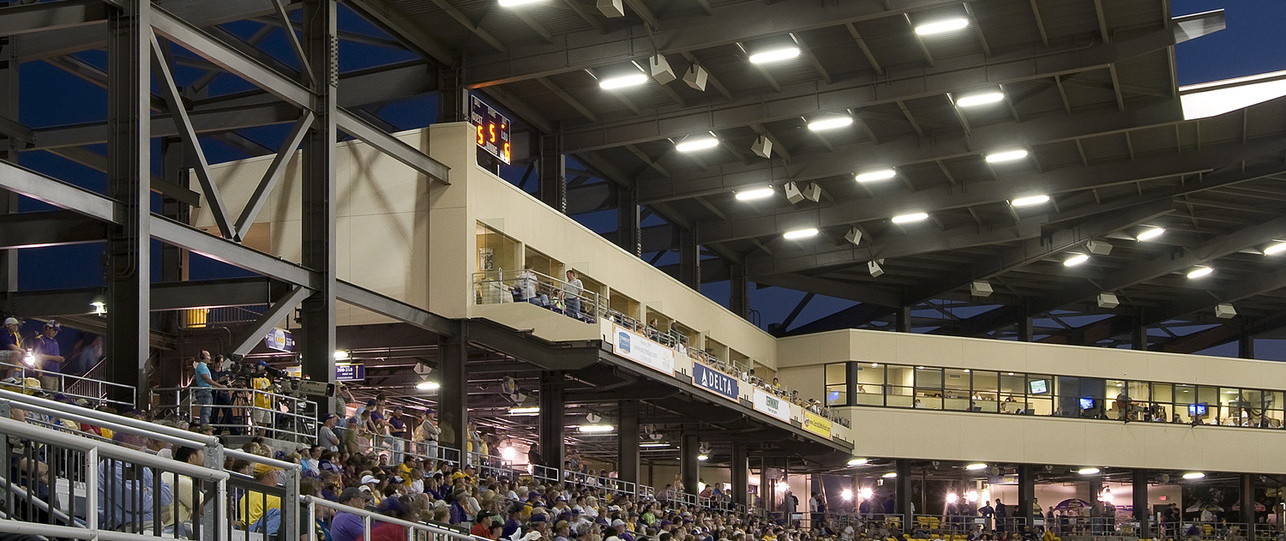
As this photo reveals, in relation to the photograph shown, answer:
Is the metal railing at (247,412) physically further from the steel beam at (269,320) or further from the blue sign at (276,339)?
the blue sign at (276,339)

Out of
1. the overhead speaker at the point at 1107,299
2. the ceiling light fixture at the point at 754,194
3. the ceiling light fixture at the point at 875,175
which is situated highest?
the ceiling light fixture at the point at 875,175

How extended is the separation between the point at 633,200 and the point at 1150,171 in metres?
13.8

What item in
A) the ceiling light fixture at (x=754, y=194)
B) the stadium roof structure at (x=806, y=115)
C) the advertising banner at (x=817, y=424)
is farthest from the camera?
the advertising banner at (x=817, y=424)

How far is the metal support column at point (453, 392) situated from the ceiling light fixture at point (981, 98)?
12.3 m

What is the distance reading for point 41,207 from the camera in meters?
48.5

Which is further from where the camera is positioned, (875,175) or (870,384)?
(870,384)

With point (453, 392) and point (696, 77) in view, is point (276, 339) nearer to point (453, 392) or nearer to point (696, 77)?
point (453, 392)

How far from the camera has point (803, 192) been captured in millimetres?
38156

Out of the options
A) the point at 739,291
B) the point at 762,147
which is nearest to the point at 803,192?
→ the point at 762,147

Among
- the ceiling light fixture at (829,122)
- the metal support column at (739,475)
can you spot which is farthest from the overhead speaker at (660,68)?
the metal support column at (739,475)

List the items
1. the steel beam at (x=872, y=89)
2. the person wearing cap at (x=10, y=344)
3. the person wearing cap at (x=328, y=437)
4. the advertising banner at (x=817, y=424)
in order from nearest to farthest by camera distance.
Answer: the person wearing cap at (x=10, y=344) < the person wearing cap at (x=328, y=437) < the steel beam at (x=872, y=89) < the advertising banner at (x=817, y=424)

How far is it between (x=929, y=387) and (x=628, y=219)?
1469 centimetres

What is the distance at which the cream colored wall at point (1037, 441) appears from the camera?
152ft

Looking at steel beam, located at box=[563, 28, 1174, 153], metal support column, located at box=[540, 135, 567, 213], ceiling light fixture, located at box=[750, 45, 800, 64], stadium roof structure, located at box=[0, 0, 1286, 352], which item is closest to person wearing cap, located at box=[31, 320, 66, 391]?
stadium roof structure, located at box=[0, 0, 1286, 352]
